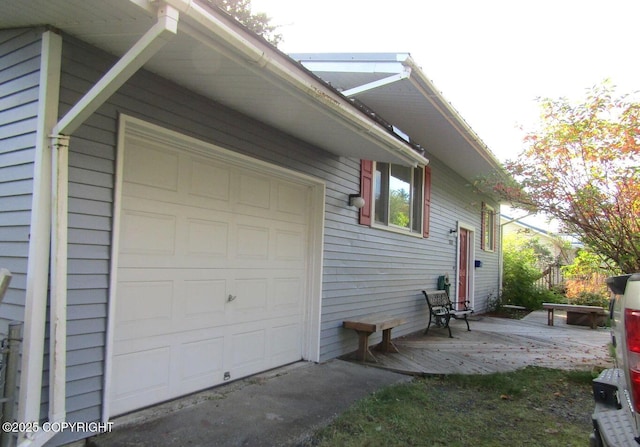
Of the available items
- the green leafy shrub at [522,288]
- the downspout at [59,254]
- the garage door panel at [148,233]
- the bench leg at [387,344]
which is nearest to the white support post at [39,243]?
the downspout at [59,254]

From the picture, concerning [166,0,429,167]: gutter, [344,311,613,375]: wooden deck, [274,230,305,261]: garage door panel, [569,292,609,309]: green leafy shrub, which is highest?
[166,0,429,167]: gutter

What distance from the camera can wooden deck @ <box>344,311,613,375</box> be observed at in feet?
17.4

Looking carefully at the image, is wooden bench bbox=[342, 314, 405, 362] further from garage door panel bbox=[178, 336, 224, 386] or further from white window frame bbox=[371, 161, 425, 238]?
garage door panel bbox=[178, 336, 224, 386]

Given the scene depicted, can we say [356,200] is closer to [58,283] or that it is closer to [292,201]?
[292,201]

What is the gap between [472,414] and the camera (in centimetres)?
380

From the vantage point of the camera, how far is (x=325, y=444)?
3037mm

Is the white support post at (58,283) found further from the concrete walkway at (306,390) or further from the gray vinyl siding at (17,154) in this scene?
the concrete walkway at (306,390)

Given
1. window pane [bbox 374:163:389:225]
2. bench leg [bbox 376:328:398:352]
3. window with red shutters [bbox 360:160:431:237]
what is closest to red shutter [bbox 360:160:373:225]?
window with red shutters [bbox 360:160:431:237]

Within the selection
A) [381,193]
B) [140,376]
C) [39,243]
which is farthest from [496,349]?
[39,243]

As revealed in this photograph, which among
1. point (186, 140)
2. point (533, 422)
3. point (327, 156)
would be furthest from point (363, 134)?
point (533, 422)

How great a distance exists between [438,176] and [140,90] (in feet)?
22.3

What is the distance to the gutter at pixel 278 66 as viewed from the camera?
7.51ft

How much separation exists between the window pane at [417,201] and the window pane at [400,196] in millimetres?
274

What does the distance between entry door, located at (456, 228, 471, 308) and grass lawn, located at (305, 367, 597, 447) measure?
5331 mm
